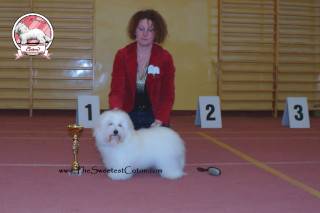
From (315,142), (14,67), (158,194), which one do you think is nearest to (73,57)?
(14,67)

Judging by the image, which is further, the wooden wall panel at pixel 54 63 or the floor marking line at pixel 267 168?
the wooden wall panel at pixel 54 63

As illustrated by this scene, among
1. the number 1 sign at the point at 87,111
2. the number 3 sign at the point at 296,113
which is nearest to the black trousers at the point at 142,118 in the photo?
the number 1 sign at the point at 87,111

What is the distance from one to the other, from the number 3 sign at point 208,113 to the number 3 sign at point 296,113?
3.16 feet

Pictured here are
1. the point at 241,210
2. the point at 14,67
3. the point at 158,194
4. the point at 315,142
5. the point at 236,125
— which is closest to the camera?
the point at 241,210

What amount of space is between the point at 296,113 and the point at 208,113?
4.03 feet

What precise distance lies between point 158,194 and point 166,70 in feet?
3.64

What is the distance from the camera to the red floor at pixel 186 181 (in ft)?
7.64

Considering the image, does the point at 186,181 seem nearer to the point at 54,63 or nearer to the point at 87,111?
the point at 87,111

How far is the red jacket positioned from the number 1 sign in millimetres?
2589

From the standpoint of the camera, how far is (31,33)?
24.2ft

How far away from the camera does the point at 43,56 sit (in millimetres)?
7539

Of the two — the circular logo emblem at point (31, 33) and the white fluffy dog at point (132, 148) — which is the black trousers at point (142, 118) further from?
the circular logo emblem at point (31, 33)

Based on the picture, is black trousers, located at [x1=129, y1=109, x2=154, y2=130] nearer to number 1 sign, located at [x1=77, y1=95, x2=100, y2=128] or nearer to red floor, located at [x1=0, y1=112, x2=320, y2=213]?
red floor, located at [x1=0, y1=112, x2=320, y2=213]

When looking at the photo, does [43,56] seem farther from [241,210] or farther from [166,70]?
[241,210]
